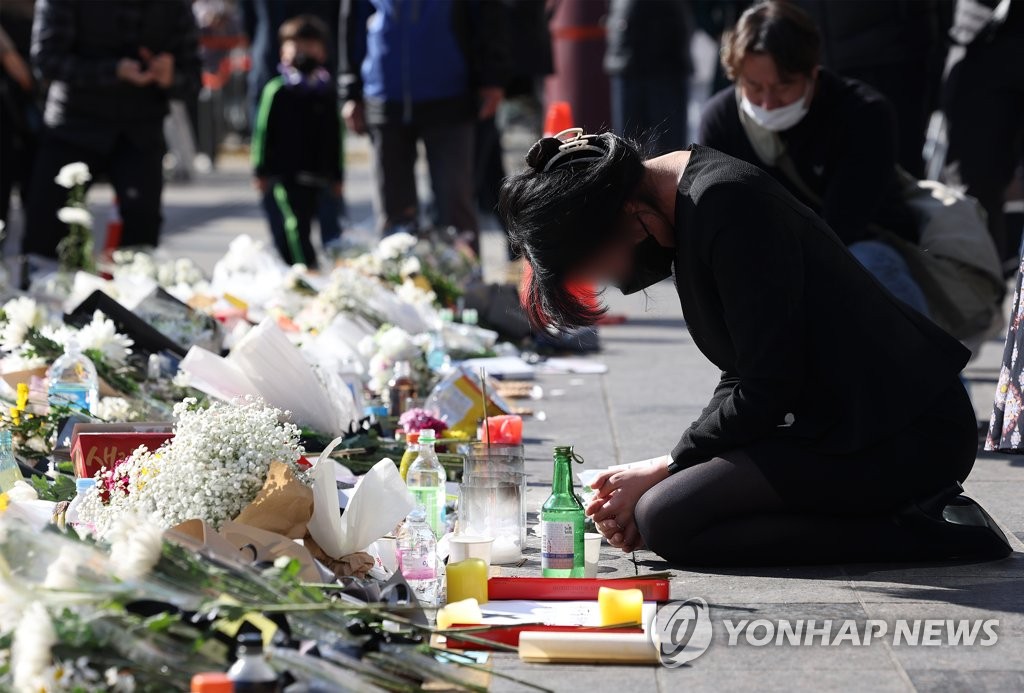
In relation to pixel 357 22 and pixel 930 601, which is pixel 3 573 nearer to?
pixel 930 601

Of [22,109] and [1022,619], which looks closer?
[1022,619]

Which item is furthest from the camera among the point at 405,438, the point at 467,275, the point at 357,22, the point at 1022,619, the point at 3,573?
the point at 357,22

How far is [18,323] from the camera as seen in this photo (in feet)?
17.6

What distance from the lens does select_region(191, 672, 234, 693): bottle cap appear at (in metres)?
2.61

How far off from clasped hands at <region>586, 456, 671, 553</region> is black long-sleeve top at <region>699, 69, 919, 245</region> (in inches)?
74.6

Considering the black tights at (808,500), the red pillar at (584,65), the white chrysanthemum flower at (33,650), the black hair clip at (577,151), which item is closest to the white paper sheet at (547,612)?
the black tights at (808,500)

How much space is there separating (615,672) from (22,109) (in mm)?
7634

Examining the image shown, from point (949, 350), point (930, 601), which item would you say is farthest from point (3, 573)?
point (949, 350)

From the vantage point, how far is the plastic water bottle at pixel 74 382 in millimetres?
4906

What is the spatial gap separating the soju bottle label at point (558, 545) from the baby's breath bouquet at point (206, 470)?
2.24 ft

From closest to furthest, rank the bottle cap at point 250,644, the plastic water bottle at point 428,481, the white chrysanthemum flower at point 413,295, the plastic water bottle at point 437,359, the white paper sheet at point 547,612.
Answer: the bottle cap at point 250,644 < the white paper sheet at point 547,612 < the plastic water bottle at point 428,481 < the plastic water bottle at point 437,359 < the white chrysanthemum flower at point 413,295

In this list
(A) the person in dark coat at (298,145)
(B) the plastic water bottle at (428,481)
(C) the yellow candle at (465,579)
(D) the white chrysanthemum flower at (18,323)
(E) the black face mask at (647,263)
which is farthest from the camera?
(A) the person in dark coat at (298,145)

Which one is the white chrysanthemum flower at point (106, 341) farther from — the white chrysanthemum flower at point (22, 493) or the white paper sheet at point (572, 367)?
the white paper sheet at point (572, 367)

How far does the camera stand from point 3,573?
9.00ft
